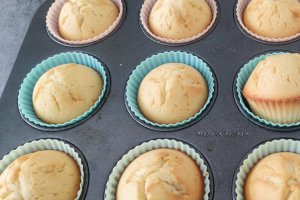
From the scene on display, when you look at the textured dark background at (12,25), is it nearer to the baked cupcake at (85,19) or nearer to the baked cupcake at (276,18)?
the baked cupcake at (85,19)

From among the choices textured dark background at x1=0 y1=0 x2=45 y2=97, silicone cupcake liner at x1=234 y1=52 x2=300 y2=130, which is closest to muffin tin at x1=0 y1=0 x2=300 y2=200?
silicone cupcake liner at x1=234 y1=52 x2=300 y2=130

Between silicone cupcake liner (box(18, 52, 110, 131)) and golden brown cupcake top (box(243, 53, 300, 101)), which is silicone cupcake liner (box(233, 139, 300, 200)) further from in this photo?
silicone cupcake liner (box(18, 52, 110, 131))

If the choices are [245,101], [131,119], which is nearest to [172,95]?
[131,119]

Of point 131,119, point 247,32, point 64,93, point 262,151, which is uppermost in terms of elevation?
point 247,32

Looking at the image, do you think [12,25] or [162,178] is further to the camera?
[12,25]

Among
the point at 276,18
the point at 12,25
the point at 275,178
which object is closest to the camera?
the point at 275,178

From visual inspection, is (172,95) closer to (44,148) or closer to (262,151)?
(262,151)

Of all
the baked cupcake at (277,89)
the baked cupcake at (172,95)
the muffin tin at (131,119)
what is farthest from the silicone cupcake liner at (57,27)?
the baked cupcake at (277,89)
